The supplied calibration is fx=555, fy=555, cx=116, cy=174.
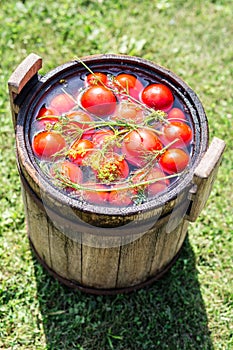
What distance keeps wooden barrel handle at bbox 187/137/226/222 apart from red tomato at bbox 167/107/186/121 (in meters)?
0.35

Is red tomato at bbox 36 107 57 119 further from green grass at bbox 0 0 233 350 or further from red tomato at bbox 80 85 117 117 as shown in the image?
green grass at bbox 0 0 233 350

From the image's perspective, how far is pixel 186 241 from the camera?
165 inches

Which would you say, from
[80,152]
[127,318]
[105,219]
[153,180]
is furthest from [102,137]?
[127,318]

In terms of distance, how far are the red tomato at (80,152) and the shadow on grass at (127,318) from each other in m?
1.17

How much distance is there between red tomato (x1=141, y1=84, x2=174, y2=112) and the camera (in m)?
3.36

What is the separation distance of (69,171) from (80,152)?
0.41ft

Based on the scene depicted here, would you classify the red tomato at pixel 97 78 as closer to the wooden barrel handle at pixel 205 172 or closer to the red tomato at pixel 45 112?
the red tomato at pixel 45 112

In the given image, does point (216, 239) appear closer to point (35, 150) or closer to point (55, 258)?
point (55, 258)

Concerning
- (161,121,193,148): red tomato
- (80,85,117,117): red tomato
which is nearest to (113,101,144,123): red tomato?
(80,85,117,117): red tomato

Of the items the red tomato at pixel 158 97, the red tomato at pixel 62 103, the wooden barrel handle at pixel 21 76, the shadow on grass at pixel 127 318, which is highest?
the wooden barrel handle at pixel 21 76

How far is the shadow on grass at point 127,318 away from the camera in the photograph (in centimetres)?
372

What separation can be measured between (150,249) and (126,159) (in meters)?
0.61

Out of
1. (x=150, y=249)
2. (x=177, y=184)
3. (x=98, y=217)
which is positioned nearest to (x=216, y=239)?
(x=150, y=249)

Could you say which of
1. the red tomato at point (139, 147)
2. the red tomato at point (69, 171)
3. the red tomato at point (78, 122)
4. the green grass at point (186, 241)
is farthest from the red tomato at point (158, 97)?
the green grass at point (186, 241)
